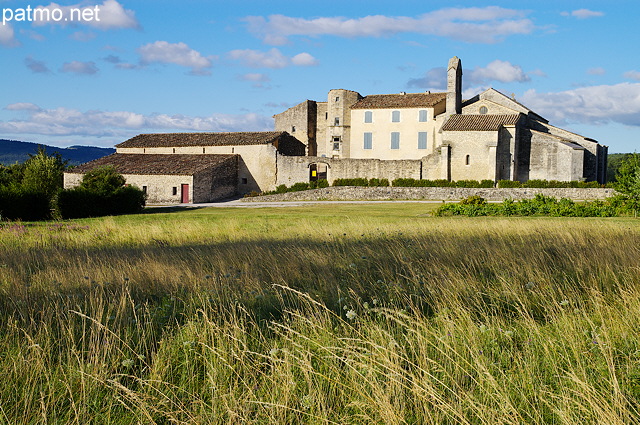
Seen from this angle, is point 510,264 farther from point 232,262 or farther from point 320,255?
point 232,262

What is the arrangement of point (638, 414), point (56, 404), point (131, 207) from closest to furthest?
1. point (638, 414)
2. point (56, 404)
3. point (131, 207)

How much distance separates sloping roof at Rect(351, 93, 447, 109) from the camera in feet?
172

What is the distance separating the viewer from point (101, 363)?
396 cm

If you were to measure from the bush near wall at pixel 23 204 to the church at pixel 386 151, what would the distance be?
51.6 ft

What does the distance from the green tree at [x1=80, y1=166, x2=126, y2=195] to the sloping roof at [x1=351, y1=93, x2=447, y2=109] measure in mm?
26689

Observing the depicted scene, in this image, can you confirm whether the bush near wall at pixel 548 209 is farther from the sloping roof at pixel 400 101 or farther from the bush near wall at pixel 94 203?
the sloping roof at pixel 400 101

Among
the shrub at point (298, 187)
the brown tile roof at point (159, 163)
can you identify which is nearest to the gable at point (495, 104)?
the shrub at point (298, 187)

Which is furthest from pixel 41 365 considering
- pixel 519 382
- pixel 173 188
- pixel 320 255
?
pixel 173 188

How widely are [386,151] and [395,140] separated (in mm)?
1450

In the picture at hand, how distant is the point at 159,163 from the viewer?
49.5 meters

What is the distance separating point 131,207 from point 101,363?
33385 mm

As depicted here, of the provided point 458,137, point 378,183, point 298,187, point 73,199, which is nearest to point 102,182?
point 73,199

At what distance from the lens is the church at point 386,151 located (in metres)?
46.6

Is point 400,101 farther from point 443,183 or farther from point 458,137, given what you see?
point 443,183
